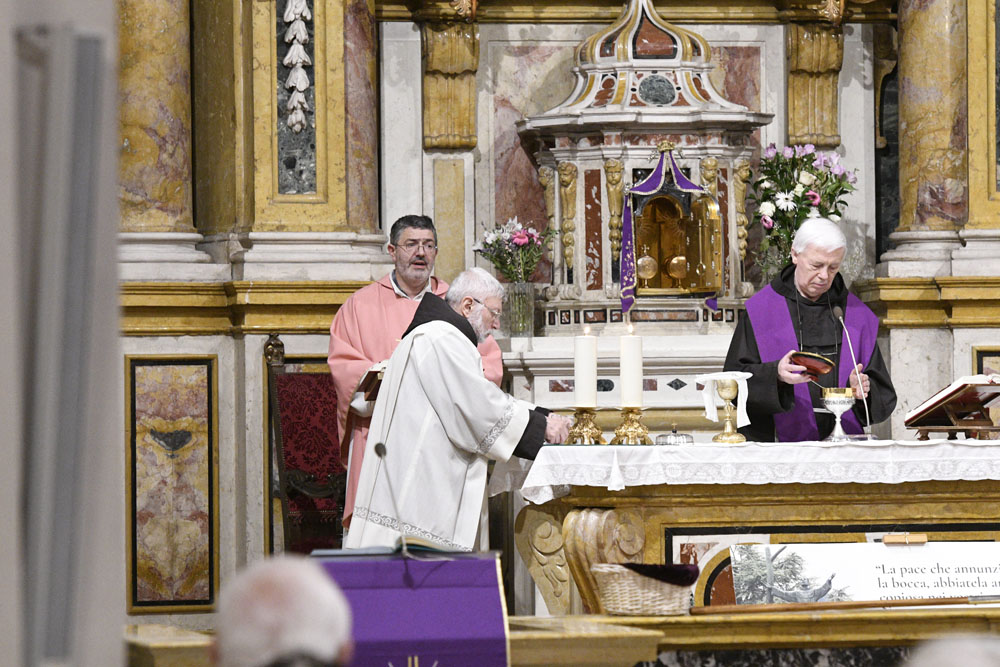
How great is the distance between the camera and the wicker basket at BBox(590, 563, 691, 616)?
14.2 feet

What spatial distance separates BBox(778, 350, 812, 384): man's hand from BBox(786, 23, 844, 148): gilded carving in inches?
125

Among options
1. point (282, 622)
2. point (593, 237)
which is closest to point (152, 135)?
point (593, 237)

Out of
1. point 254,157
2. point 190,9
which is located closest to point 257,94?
point 254,157

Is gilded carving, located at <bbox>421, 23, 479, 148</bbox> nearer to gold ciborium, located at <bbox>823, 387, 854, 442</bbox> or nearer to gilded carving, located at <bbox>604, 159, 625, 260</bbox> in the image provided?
gilded carving, located at <bbox>604, 159, 625, 260</bbox>

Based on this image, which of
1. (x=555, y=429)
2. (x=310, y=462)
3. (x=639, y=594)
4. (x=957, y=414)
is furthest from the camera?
(x=310, y=462)

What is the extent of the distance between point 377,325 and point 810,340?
6.17ft

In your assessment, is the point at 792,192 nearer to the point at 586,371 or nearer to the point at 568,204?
the point at 568,204

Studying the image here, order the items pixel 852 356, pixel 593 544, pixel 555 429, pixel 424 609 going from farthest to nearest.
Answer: pixel 852 356, pixel 555 429, pixel 593 544, pixel 424 609

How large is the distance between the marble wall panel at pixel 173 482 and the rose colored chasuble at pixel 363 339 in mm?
998

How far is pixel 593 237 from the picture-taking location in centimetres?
815

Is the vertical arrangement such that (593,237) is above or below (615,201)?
below

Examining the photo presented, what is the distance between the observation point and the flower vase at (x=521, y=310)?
7.98 meters

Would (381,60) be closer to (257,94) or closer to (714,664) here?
(257,94)

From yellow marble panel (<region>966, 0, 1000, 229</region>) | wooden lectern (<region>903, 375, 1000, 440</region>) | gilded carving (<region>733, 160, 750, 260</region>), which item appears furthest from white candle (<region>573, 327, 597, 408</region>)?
yellow marble panel (<region>966, 0, 1000, 229</region>)
